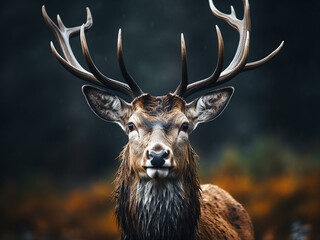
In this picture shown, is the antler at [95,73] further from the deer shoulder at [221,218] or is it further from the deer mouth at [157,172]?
the deer shoulder at [221,218]

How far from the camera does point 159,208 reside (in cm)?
359

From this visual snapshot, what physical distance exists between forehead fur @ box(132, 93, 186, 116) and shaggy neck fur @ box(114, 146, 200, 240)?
575mm

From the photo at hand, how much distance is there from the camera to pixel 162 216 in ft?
11.8

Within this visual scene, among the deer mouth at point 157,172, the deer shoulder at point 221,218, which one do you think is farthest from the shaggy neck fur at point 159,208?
the deer shoulder at point 221,218

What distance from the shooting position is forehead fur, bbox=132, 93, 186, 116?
12.5 feet

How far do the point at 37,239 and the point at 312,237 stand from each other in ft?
23.7

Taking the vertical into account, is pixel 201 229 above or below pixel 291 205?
below

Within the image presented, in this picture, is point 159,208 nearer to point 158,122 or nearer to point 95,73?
point 158,122

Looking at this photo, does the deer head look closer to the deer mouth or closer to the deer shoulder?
the deer mouth

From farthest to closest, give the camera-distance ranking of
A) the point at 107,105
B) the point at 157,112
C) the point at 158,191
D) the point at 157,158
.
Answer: the point at 107,105
the point at 157,112
the point at 158,191
the point at 157,158

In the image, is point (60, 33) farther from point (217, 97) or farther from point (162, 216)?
point (162, 216)

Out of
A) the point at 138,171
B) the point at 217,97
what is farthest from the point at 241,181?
the point at 138,171

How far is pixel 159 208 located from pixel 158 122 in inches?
30.6

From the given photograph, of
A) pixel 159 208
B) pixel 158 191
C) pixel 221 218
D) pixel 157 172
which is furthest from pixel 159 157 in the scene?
pixel 221 218
